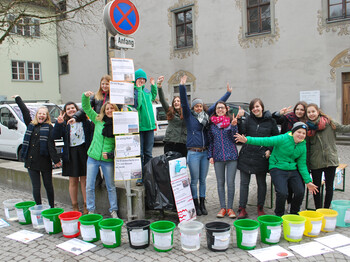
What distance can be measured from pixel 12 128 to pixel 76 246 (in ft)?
22.2

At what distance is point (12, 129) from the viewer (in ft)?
31.6

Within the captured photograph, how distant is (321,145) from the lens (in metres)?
4.60

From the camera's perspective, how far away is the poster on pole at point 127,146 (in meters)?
4.41

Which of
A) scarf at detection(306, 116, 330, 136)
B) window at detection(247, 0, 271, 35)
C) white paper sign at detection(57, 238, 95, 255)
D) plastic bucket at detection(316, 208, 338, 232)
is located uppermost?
window at detection(247, 0, 271, 35)

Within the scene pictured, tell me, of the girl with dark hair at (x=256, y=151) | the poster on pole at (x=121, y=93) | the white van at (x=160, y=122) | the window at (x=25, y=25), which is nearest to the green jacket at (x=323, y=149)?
the girl with dark hair at (x=256, y=151)

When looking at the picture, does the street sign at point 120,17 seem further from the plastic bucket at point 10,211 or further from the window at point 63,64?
the window at point 63,64

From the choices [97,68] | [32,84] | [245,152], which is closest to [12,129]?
[245,152]

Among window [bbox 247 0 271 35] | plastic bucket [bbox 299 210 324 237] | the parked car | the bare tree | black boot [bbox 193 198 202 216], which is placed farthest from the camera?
window [bbox 247 0 271 35]

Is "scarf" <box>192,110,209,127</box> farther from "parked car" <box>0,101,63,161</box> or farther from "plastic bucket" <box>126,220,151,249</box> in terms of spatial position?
"parked car" <box>0,101,63,161</box>

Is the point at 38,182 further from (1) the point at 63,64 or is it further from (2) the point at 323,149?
(1) the point at 63,64

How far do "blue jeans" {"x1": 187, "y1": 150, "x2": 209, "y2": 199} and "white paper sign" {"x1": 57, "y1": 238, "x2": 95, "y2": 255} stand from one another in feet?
5.60

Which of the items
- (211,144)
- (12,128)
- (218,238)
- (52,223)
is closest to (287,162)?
(211,144)

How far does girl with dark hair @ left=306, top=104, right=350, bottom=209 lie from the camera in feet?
15.0

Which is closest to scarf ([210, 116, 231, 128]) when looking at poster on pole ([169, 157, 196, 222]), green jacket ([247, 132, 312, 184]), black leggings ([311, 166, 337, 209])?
green jacket ([247, 132, 312, 184])
